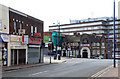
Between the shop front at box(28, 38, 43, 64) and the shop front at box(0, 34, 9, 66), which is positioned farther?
the shop front at box(28, 38, 43, 64)

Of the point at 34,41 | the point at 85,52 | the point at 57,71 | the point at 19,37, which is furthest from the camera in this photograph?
the point at 85,52

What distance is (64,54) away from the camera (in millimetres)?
76688

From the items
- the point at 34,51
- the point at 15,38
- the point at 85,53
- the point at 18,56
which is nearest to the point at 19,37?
the point at 15,38

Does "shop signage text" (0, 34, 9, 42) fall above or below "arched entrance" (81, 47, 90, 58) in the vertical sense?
above

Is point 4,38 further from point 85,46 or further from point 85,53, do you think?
point 85,53

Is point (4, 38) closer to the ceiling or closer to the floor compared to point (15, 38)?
closer to the floor

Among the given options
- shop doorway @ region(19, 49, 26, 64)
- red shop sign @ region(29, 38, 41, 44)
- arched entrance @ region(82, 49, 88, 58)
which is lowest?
arched entrance @ region(82, 49, 88, 58)

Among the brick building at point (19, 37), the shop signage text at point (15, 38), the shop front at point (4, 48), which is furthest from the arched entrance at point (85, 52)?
the shop front at point (4, 48)

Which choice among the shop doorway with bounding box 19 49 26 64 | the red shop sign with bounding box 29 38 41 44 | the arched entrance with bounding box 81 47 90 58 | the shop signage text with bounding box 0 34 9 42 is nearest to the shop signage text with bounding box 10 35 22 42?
the shop signage text with bounding box 0 34 9 42

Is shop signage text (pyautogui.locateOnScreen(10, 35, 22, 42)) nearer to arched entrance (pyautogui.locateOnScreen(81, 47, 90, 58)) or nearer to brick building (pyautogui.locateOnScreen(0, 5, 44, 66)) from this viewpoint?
brick building (pyautogui.locateOnScreen(0, 5, 44, 66))

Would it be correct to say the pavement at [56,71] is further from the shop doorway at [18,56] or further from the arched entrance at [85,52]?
the arched entrance at [85,52]

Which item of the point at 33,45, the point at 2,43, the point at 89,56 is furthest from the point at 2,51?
the point at 89,56

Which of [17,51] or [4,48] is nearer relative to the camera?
[4,48]

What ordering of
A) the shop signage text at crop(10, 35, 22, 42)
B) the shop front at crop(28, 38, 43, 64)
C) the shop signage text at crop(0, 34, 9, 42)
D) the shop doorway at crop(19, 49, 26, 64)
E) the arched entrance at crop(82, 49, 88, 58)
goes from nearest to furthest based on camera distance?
1. the shop signage text at crop(0, 34, 9, 42)
2. the shop signage text at crop(10, 35, 22, 42)
3. the shop doorway at crop(19, 49, 26, 64)
4. the shop front at crop(28, 38, 43, 64)
5. the arched entrance at crop(82, 49, 88, 58)
